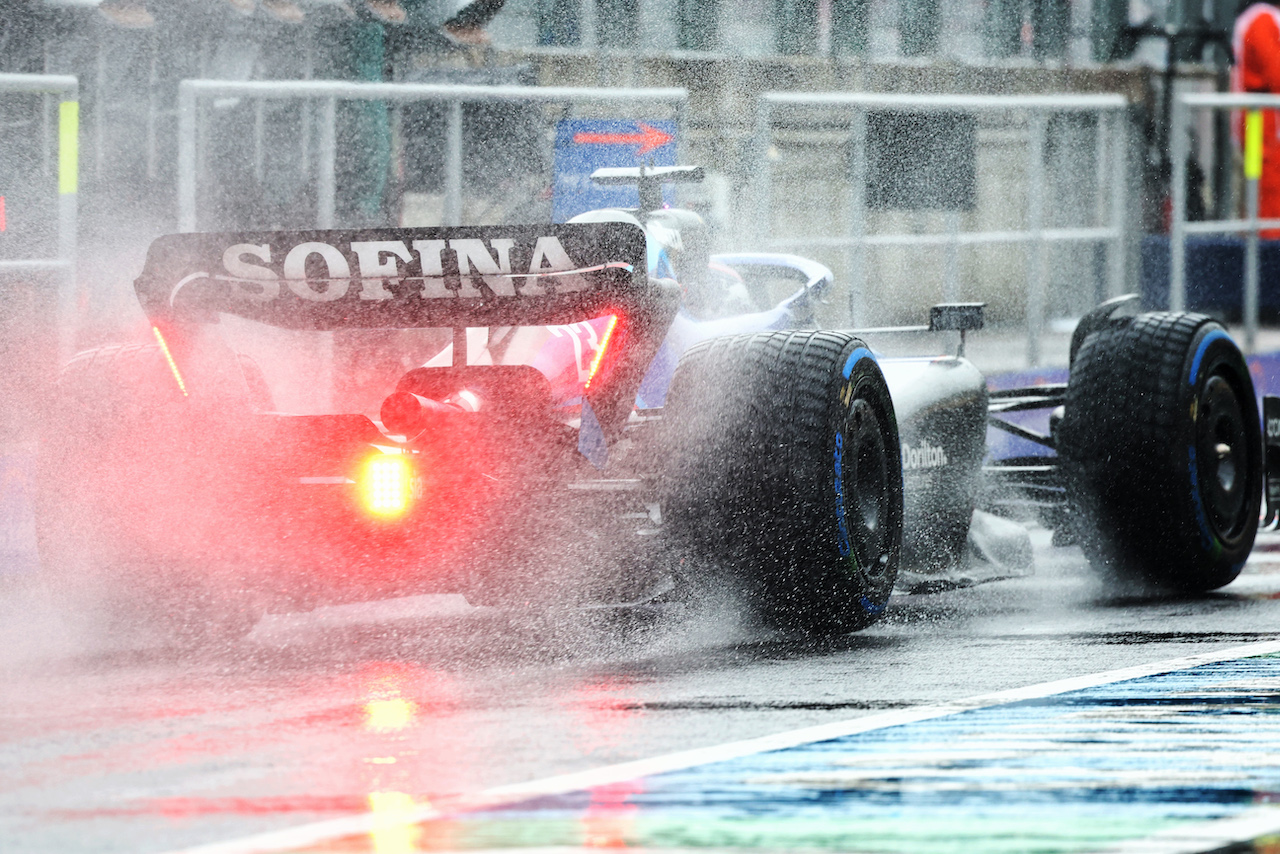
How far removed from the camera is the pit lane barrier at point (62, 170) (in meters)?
8.30

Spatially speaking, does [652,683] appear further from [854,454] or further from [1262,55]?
[1262,55]

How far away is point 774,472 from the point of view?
18.9ft

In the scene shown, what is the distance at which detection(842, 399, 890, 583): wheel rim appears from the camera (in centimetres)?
595

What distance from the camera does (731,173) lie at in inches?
415

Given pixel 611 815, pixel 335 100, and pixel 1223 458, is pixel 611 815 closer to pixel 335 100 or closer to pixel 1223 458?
pixel 1223 458

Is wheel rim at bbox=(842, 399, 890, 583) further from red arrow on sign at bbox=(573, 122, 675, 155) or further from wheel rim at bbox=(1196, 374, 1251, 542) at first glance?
red arrow on sign at bbox=(573, 122, 675, 155)

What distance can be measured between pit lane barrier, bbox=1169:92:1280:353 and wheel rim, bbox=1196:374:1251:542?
12.1ft

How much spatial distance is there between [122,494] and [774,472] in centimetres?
175

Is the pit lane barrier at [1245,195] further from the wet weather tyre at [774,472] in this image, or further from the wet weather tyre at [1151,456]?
the wet weather tyre at [774,472]

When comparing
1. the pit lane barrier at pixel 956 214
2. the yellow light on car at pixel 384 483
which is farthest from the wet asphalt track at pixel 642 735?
the pit lane barrier at pixel 956 214

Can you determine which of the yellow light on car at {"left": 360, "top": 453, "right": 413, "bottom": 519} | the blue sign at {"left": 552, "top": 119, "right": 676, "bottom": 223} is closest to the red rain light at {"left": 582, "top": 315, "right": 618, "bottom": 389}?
the yellow light on car at {"left": 360, "top": 453, "right": 413, "bottom": 519}

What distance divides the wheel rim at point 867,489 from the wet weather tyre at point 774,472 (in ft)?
0.05

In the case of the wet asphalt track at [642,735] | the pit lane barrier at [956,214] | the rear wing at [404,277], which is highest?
the pit lane barrier at [956,214]

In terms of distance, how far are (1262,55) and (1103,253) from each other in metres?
14.6
